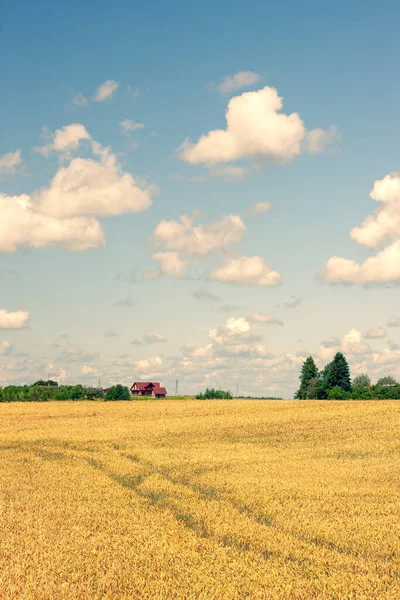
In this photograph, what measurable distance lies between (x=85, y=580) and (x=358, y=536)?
7.22m

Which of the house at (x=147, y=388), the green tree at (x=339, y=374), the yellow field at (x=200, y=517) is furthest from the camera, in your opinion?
the house at (x=147, y=388)

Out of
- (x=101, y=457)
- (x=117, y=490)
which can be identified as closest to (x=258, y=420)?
(x=101, y=457)

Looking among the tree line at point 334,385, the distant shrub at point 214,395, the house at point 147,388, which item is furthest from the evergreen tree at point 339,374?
the house at point 147,388

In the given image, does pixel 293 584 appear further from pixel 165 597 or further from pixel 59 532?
pixel 59 532

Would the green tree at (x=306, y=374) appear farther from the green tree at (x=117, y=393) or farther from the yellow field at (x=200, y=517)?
the yellow field at (x=200, y=517)

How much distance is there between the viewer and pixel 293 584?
10945 millimetres

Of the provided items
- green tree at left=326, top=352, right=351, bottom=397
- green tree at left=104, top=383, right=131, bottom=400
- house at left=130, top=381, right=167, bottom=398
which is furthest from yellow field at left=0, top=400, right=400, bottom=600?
house at left=130, top=381, right=167, bottom=398

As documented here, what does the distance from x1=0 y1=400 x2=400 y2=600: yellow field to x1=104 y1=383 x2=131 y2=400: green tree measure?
57.9 m

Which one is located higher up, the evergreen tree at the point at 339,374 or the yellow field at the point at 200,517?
the evergreen tree at the point at 339,374

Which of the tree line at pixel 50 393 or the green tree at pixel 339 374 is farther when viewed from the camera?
the green tree at pixel 339 374

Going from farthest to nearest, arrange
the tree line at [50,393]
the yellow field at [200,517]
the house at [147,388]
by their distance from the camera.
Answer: the house at [147,388], the tree line at [50,393], the yellow field at [200,517]

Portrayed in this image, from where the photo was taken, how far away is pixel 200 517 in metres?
16.2

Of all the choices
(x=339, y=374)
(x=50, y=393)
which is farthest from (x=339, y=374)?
(x=50, y=393)

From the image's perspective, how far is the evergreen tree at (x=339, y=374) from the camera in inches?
4683
